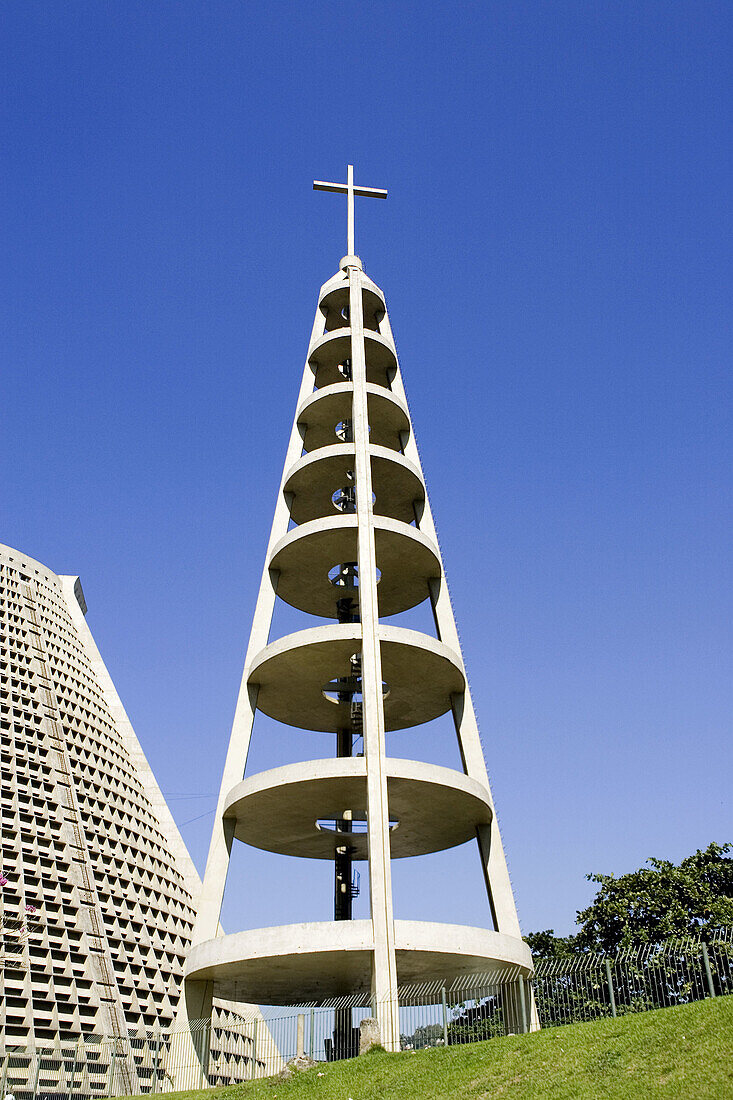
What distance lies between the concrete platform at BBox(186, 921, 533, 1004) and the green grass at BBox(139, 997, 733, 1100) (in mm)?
3964

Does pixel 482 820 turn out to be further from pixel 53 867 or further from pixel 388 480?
pixel 53 867

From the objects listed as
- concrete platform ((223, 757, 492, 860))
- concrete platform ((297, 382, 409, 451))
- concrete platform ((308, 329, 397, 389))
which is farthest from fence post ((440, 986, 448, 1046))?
concrete platform ((308, 329, 397, 389))

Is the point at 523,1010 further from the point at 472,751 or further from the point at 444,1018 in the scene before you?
the point at 472,751

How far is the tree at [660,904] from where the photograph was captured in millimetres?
40569

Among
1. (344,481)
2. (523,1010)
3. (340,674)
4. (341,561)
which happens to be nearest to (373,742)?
(340,674)

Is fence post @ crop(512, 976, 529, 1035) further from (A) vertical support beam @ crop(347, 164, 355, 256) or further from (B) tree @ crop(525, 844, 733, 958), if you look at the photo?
(A) vertical support beam @ crop(347, 164, 355, 256)

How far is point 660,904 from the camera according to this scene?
137 feet

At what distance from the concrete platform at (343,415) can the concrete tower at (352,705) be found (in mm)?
82

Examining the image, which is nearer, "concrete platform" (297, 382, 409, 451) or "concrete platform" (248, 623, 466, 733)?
"concrete platform" (248, 623, 466, 733)

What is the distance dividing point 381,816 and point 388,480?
48.9 feet

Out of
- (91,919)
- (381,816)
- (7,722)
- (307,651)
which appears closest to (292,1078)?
(381,816)

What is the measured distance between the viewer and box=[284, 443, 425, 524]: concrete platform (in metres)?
38.1

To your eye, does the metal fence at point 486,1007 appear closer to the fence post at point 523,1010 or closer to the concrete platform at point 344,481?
the fence post at point 523,1010

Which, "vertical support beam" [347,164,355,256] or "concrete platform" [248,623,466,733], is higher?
"vertical support beam" [347,164,355,256]
